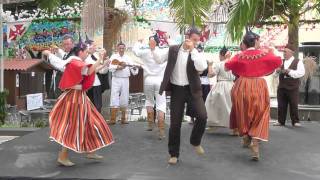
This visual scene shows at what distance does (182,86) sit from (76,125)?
1.29m

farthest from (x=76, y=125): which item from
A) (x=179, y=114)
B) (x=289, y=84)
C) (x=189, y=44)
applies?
(x=289, y=84)

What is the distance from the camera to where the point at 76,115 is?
6277mm

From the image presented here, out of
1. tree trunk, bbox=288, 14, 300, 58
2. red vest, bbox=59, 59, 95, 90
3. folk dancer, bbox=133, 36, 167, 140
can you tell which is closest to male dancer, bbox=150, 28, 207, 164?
red vest, bbox=59, 59, 95, 90

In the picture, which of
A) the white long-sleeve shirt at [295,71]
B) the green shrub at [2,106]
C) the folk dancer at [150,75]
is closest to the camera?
the folk dancer at [150,75]

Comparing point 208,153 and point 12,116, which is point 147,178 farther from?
point 12,116

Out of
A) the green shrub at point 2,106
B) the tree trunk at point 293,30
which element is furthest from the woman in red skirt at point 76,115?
the tree trunk at point 293,30

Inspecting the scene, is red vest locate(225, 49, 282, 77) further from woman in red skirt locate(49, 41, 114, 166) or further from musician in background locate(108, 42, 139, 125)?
musician in background locate(108, 42, 139, 125)

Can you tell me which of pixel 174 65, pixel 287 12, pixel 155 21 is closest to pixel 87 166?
pixel 174 65

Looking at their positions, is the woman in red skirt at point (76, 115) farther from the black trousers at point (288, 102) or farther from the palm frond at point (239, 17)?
the black trousers at point (288, 102)

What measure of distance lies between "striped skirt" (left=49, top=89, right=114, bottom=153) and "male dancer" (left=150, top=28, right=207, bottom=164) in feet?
2.71

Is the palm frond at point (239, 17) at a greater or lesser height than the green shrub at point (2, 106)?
greater

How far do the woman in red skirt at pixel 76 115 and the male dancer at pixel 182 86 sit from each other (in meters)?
0.79

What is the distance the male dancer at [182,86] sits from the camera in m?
6.33

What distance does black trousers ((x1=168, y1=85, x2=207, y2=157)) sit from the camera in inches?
250
